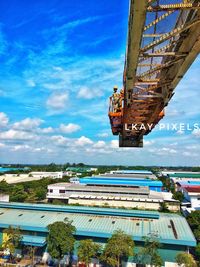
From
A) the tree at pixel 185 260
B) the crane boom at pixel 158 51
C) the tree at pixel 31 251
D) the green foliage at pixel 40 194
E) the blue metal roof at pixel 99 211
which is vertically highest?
the crane boom at pixel 158 51

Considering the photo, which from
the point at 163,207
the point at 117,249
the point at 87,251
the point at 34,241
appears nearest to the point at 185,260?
the point at 117,249

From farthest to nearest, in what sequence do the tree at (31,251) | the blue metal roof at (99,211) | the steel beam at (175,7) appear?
the blue metal roof at (99,211), the tree at (31,251), the steel beam at (175,7)

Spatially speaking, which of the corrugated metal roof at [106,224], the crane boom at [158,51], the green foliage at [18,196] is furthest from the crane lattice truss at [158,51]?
the green foliage at [18,196]

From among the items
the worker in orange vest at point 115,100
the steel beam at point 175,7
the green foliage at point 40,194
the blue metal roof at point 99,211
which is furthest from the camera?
the green foliage at point 40,194

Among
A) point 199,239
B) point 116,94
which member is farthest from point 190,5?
point 199,239

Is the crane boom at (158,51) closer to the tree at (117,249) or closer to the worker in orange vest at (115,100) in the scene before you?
the worker in orange vest at (115,100)

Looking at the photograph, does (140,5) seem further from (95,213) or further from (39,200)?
(39,200)

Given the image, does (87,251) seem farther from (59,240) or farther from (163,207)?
(163,207)
